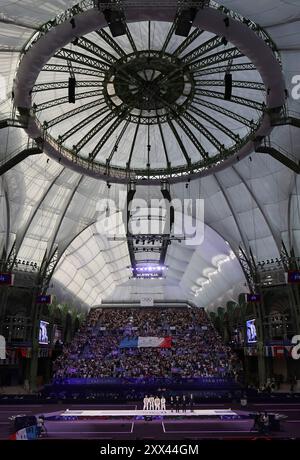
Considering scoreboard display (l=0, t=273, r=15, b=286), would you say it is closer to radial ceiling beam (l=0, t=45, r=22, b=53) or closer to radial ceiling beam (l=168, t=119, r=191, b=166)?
radial ceiling beam (l=0, t=45, r=22, b=53)

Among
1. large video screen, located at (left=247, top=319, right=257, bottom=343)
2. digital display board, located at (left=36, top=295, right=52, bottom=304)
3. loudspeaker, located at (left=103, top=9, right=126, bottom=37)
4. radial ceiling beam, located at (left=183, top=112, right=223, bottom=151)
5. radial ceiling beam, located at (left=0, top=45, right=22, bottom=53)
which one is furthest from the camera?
large video screen, located at (left=247, top=319, right=257, bottom=343)

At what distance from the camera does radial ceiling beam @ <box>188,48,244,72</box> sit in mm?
25781

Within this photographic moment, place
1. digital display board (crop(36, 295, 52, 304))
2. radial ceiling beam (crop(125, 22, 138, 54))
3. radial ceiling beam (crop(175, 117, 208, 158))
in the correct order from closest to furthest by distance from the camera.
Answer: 1. radial ceiling beam (crop(125, 22, 138, 54))
2. radial ceiling beam (crop(175, 117, 208, 158))
3. digital display board (crop(36, 295, 52, 304))

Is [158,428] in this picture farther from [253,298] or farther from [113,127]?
[113,127]

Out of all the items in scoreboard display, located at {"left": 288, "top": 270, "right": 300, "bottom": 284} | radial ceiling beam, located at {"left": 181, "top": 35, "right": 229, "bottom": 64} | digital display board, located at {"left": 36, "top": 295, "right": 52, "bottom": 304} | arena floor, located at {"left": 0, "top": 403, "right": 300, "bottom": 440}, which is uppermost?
radial ceiling beam, located at {"left": 181, "top": 35, "right": 229, "bottom": 64}

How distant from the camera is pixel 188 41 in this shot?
26406mm

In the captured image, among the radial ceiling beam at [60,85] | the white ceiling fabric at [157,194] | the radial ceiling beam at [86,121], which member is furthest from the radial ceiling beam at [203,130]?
the radial ceiling beam at [60,85]

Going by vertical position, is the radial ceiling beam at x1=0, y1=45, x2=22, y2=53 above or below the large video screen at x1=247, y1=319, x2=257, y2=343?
above

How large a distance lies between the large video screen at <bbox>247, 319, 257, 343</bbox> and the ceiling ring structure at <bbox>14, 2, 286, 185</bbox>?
2145cm

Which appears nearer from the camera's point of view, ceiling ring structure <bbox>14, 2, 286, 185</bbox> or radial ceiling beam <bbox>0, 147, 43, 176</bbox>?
ceiling ring structure <bbox>14, 2, 286, 185</bbox>

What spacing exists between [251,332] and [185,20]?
3758cm

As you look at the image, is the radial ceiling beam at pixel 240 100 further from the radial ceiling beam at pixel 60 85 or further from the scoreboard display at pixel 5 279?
the scoreboard display at pixel 5 279

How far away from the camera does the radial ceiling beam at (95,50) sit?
2633cm

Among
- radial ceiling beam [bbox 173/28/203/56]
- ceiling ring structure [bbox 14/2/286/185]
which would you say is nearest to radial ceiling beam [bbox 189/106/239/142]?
ceiling ring structure [bbox 14/2/286/185]
